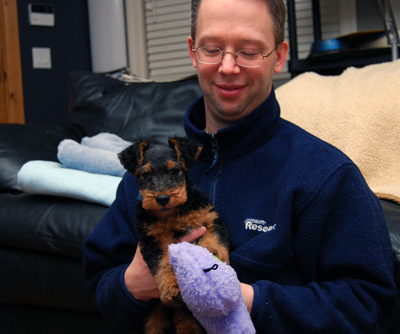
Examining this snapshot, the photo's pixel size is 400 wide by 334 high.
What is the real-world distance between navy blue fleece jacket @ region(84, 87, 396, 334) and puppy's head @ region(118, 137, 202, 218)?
11 cm

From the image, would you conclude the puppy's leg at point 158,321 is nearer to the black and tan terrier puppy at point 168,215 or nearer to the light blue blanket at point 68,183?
the black and tan terrier puppy at point 168,215

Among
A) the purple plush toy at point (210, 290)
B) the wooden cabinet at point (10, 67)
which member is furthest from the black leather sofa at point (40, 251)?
the wooden cabinet at point (10, 67)

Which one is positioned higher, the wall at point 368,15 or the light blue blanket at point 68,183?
the wall at point 368,15

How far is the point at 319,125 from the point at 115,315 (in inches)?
57.6

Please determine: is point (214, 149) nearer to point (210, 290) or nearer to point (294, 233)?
point (294, 233)

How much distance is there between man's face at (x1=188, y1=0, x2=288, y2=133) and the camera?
1.30 m

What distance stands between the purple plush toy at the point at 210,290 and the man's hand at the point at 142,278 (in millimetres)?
166

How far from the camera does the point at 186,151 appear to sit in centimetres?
129

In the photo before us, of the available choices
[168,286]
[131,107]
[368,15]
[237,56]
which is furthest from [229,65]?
[368,15]

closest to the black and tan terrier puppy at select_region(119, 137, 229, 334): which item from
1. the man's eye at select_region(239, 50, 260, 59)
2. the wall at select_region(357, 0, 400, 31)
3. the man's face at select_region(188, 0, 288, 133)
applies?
the man's face at select_region(188, 0, 288, 133)

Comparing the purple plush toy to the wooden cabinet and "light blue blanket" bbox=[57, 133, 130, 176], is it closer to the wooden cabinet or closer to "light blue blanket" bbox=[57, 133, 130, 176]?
"light blue blanket" bbox=[57, 133, 130, 176]

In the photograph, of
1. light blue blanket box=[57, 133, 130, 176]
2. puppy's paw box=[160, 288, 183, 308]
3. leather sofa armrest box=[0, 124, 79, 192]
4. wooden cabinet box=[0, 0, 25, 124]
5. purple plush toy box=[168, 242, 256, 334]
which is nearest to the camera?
purple plush toy box=[168, 242, 256, 334]

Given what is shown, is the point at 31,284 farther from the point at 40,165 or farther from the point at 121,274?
the point at 121,274

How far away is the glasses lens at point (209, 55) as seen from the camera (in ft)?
4.38
